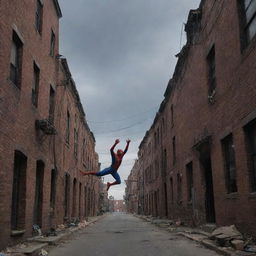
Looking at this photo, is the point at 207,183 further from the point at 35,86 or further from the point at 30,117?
the point at 35,86

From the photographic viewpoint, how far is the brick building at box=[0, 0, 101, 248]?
1050cm

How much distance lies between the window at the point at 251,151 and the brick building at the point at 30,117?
6883 mm

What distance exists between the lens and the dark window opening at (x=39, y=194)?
15.0 metres

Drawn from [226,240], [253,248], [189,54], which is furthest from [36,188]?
[189,54]

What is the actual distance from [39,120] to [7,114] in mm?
3456

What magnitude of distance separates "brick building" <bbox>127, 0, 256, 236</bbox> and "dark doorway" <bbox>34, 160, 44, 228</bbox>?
6.82 m

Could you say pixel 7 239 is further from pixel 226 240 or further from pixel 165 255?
pixel 226 240

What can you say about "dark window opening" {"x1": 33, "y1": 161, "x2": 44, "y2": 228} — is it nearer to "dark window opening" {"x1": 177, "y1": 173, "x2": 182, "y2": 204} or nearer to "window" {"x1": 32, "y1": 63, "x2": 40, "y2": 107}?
"window" {"x1": 32, "y1": 63, "x2": 40, "y2": 107}

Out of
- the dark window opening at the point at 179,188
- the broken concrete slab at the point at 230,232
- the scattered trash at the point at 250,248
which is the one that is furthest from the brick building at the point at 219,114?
the scattered trash at the point at 250,248

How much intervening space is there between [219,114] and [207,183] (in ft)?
14.6

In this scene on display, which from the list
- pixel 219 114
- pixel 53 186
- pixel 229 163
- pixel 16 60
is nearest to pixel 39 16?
pixel 16 60

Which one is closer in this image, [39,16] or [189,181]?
[39,16]

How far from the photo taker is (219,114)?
13852 millimetres

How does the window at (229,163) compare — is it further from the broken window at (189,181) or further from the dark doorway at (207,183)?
the broken window at (189,181)
